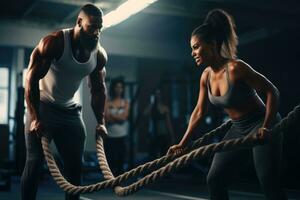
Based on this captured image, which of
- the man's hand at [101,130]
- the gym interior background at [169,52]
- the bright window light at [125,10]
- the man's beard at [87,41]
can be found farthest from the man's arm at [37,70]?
the bright window light at [125,10]

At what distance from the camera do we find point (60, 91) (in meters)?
2.54

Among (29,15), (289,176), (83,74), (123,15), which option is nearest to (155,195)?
(289,176)

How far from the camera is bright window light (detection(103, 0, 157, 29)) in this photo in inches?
266

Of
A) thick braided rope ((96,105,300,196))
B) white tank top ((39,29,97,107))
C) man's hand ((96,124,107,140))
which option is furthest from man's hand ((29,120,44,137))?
thick braided rope ((96,105,300,196))

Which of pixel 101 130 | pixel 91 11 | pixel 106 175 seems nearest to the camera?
pixel 91 11

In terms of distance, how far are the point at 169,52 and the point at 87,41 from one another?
7.87 m

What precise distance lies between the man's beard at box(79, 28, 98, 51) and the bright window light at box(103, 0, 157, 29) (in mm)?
4140

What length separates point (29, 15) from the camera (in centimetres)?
863

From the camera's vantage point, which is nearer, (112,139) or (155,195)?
(155,195)

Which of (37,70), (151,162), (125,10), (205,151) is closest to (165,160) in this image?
(151,162)

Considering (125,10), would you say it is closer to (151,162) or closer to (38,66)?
(38,66)

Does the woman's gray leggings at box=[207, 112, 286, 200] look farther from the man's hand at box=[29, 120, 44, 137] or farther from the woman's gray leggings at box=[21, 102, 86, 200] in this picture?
the man's hand at box=[29, 120, 44, 137]

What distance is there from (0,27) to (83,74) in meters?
6.65

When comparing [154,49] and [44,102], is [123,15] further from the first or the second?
[44,102]
